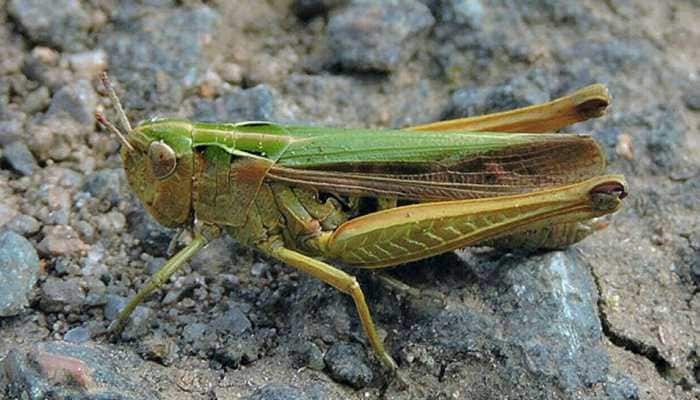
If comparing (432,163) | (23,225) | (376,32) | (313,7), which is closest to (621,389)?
(432,163)

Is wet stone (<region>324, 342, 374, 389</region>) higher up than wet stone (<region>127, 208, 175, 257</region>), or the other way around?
wet stone (<region>127, 208, 175, 257</region>)

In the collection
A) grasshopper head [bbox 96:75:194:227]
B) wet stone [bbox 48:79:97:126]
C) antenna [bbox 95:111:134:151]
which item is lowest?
wet stone [bbox 48:79:97:126]

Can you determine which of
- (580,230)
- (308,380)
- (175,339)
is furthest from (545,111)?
(175,339)

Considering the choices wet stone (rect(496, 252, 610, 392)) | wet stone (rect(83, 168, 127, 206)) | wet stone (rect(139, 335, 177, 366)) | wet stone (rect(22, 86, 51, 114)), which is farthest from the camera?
wet stone (rect(22, 86, 51, 114))

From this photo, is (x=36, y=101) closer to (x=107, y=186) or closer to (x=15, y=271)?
(x=107, y=186)

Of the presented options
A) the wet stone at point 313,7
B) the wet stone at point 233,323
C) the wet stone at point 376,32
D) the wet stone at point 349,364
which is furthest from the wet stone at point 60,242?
the wet stone at point 313,7

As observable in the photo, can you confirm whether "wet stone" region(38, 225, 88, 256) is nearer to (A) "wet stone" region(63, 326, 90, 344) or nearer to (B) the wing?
(A) "wet stone" region(63, 326, 90, 344)

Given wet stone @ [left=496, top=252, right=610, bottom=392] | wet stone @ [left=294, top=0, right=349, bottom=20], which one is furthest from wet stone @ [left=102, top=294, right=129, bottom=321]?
wet stone @ [left=294, top=0, right=349, bottom=20]

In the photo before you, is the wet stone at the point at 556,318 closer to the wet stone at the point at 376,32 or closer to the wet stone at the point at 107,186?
the wet stone at the point at 376,32
